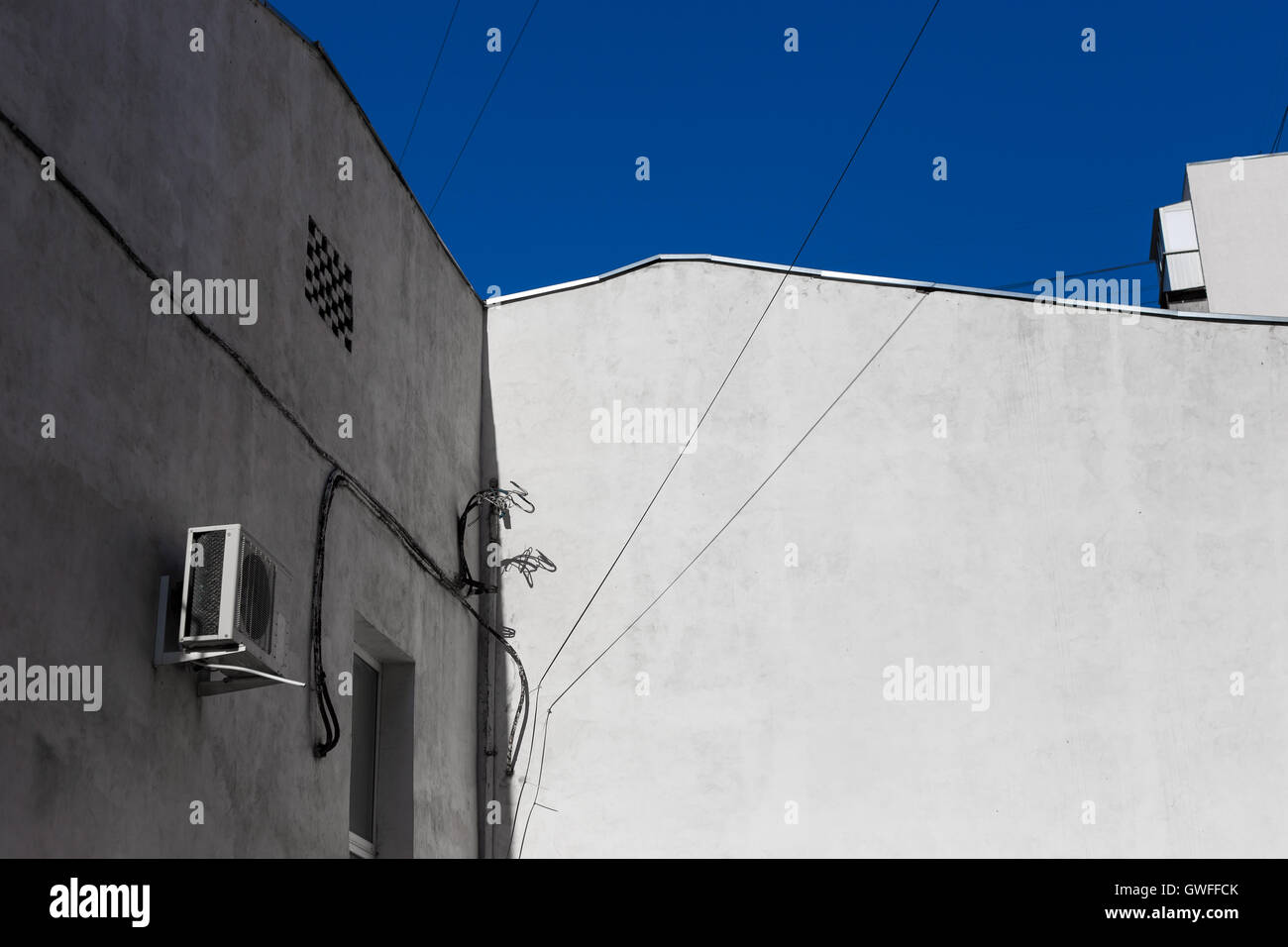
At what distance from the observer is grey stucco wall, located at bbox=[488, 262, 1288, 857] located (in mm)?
8539

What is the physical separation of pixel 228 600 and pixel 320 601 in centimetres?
154

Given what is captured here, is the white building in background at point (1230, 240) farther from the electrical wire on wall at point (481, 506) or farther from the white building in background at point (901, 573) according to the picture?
the electrical wire on wall at point (481, 506)

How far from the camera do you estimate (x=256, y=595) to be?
17.9ft

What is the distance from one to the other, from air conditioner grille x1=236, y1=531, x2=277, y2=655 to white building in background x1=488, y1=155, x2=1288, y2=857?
3646 millimetres

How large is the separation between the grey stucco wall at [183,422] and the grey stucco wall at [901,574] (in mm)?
1267

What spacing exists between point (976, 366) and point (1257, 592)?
2.13m

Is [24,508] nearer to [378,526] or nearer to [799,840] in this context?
[378,526]

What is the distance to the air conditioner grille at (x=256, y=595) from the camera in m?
5.32
